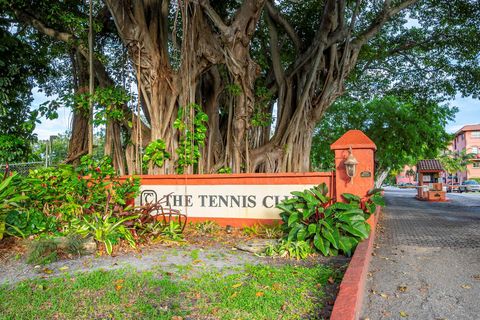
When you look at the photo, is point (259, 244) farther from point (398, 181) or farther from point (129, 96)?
point (398, 181)

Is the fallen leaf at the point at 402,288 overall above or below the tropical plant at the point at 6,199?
below

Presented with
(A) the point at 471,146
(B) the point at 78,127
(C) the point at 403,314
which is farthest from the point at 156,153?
(A) the point at 471,146

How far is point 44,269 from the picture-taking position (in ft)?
12.3

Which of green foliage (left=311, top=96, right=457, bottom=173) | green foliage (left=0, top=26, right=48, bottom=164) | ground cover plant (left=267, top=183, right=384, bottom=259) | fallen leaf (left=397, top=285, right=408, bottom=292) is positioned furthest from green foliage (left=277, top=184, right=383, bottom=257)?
green foliage (left=311, top=96, right=457, bottom=173)

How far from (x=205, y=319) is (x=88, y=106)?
19.2 ft

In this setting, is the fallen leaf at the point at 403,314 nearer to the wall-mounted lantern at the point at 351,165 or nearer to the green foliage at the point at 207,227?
the wall-mounted lantern at the point at 351,165

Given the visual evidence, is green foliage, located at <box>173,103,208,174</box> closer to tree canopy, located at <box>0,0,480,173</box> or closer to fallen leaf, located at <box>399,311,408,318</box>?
tree canopy, located at <box>0,0,480,173</box>

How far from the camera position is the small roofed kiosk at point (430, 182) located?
55.9 ft

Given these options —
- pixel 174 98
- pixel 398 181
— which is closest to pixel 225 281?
pixel 174 98

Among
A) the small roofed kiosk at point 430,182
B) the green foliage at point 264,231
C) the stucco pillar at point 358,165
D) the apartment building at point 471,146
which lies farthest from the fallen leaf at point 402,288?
the apartment building at point 471,146

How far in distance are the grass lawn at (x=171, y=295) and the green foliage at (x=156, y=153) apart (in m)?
3.54

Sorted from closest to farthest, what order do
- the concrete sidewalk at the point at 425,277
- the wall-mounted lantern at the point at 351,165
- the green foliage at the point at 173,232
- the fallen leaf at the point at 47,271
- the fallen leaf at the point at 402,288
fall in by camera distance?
the concrete sidewalk at the point at 425,277, the fallen leaf at the point at 402,288, the fallen leaf at the point at 47,271, the wall-mounted lantern at the point at 351,165, the green foliage at the point at 173,232

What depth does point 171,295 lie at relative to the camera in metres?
2.91

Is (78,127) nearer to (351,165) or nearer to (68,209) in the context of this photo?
(68,209)
